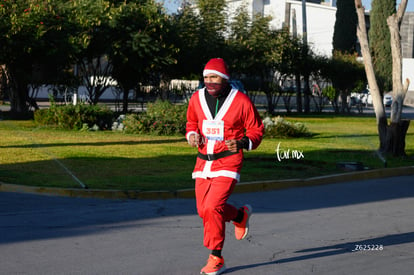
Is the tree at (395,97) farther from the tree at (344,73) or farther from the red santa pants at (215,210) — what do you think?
the tree at (344,73)

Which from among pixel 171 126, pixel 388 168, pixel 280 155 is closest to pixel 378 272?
pixel 388 168

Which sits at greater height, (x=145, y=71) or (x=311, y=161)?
(x=145, y=71)

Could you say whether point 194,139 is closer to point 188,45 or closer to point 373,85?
point 373,85

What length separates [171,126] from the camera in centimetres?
2378

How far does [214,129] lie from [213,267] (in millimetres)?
1190

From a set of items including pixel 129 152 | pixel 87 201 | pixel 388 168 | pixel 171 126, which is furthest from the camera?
pixel 171 126

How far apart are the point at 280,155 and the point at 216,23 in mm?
19479

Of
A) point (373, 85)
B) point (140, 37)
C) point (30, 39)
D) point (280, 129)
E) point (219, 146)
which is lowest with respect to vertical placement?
point (280, 129)

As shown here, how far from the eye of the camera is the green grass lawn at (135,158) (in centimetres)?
1285

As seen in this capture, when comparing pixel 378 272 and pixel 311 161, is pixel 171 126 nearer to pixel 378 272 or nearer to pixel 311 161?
pixel 311 161

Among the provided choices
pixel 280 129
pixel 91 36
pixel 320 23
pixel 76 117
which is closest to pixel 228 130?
pixel 280 129

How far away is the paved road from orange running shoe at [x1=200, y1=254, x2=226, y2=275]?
0.16m

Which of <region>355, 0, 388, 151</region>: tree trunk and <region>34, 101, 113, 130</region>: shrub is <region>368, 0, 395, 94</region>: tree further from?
<region>355, 0, 388, 151</region>: tree trunk

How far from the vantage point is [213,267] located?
661 cm
